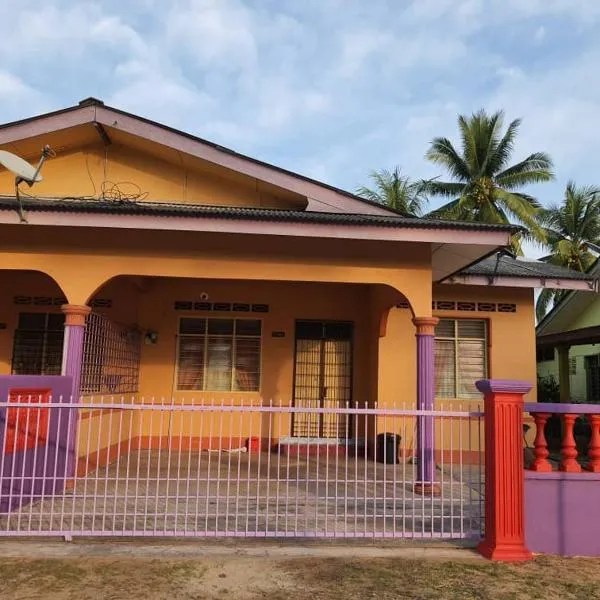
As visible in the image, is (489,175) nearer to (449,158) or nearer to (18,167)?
(449,158)

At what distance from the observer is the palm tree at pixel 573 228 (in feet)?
81.4

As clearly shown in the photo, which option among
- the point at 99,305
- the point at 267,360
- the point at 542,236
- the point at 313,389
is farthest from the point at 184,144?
the point at 542,236

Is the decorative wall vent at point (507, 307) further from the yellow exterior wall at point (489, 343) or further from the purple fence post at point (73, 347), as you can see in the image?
the purple fence post at point (73, 347)

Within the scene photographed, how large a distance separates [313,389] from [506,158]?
1611 cm

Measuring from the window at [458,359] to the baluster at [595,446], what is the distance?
5587 millimetres

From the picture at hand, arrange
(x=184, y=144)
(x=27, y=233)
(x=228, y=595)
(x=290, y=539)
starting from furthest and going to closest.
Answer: (x=184, y=144) → (x=27, y=233) → (x=290, y=539) → (x=228, y=595)

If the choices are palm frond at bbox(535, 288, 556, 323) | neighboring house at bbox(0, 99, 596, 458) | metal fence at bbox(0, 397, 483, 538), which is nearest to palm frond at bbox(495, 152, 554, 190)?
palm frond at bbox(535, 288, 556, 323)

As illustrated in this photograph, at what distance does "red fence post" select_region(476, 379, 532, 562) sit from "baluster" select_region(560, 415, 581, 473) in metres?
0.44

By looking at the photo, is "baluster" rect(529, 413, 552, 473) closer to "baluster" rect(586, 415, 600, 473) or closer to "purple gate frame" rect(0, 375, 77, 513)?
"baluster" rect(586, 415, 600, 473)

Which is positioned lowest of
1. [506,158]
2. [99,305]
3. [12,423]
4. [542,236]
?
[12,423]

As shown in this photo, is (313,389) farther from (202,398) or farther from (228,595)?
(228,595)

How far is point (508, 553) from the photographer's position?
194 inches

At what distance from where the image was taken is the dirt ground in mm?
4082

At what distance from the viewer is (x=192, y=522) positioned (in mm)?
5855
